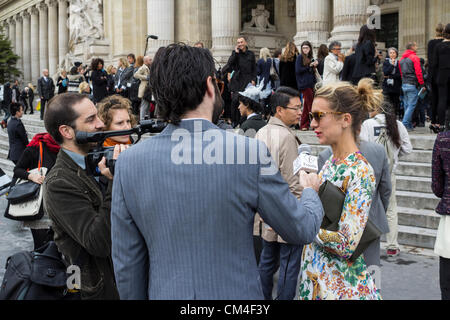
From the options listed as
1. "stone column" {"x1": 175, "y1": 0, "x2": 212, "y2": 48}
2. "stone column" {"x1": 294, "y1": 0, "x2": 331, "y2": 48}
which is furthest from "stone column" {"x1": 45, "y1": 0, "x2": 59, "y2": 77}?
"stone column" {"x1": 294, "y1": 0, "x2": 331, "y2": 48}

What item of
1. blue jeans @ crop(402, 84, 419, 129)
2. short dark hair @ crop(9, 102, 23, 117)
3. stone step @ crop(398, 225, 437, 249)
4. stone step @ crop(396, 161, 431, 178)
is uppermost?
blue jeans @ crop(402, 84, 419, 129)

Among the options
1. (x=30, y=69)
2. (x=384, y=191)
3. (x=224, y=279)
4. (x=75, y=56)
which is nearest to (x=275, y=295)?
(x=384, y=191)

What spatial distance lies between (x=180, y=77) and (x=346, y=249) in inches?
54.0

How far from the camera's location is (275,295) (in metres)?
5.31

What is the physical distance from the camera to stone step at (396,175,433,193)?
7.79 m

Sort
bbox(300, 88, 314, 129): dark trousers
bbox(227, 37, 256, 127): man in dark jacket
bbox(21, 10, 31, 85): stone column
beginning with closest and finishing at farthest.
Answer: bbox(300, 88, 314, 129): dark trousers < bbox(227, 37, 256, 127): man in dark jacket < bbox(21, 10, 31, 85): stone column

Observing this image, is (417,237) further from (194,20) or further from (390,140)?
(194,20)

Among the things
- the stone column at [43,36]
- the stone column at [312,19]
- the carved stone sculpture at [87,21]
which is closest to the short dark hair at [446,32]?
the stone column at [312,19]

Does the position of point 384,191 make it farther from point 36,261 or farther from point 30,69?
point 30,69

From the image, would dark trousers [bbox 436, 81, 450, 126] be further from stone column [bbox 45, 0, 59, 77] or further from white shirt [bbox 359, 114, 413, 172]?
stone column [bbox 45, 0, 59, 77]

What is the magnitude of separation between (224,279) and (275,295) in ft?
11.4

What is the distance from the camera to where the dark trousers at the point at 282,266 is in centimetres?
491

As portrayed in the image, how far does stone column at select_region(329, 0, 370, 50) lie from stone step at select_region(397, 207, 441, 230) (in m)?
7.86

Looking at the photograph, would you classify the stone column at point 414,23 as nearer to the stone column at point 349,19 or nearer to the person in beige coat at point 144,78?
the stone column at point 349,19
